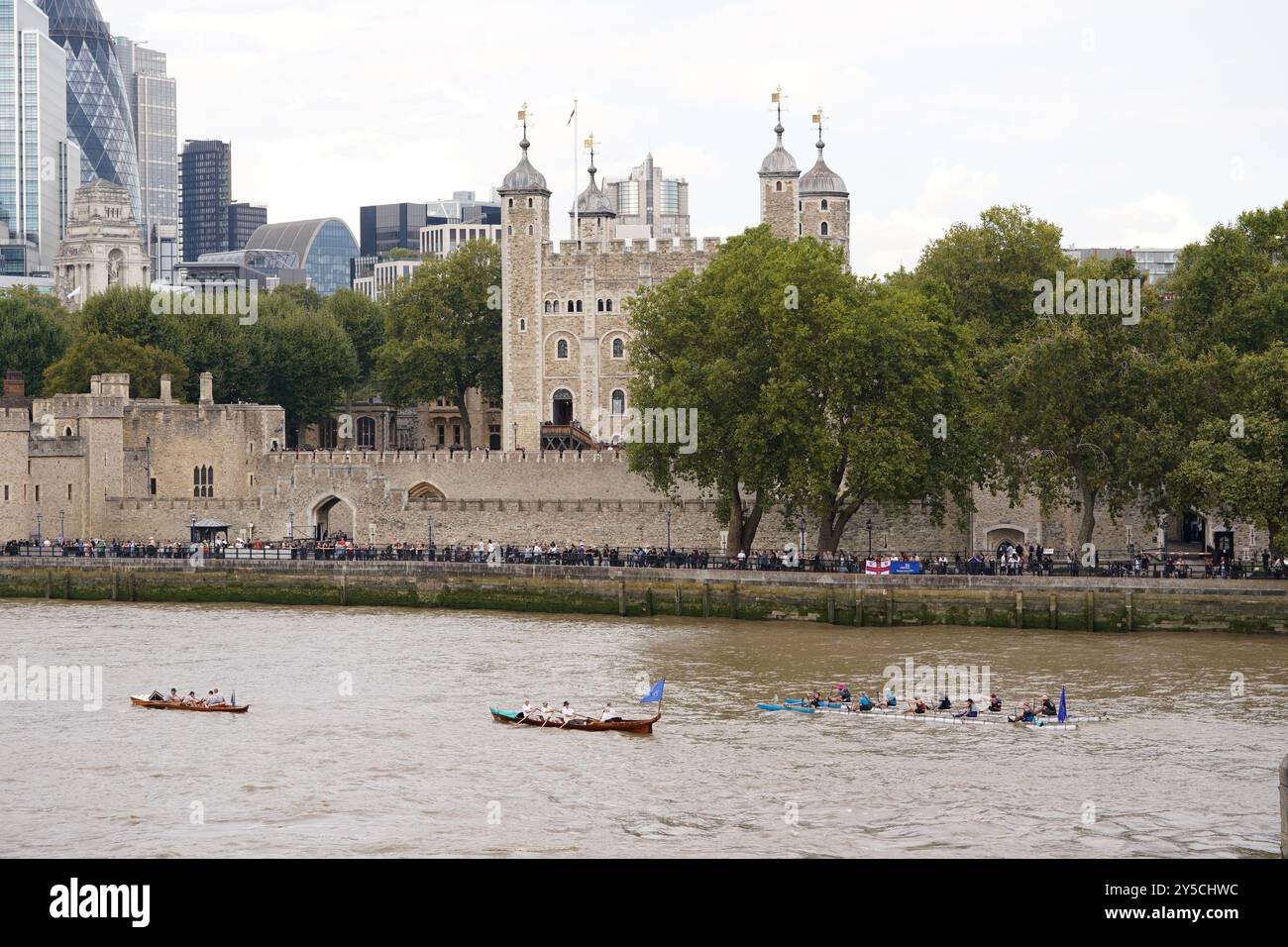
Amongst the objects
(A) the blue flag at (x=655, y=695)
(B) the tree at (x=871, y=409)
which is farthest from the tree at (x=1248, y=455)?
(A) the blue flag at (x=655, y=695)

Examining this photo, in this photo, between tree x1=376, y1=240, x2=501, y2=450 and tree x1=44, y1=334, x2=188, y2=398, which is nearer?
tree x1=44, y1=334, x2=188, y2=398

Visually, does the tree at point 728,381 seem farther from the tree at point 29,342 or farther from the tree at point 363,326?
the tree at point 363,326

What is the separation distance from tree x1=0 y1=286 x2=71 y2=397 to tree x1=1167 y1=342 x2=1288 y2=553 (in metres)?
55.9

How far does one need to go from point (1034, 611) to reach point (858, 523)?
14292 mm

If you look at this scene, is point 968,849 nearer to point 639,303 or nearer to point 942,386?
point 942,386

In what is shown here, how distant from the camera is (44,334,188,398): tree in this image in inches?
3209

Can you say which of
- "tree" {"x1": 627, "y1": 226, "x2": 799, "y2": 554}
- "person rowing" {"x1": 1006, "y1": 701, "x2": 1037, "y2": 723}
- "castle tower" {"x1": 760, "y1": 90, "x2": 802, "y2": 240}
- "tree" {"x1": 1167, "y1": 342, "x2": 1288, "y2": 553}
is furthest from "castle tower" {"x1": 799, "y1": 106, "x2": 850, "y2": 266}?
"person rowing" {"x1": 1006, "y1": 701, "x2": 1037, "y2": 723}

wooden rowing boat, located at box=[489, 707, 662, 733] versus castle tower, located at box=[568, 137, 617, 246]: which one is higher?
castle tower, located at box=[568, 137, 617, 246]

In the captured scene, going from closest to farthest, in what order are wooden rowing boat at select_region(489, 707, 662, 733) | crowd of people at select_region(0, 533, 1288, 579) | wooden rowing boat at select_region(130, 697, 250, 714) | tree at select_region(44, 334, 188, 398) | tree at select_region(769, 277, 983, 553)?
wooden rowing boat at select_region(489, 707, 662, 733), wooden rowing boat at select_region(130, 697, 250, 714), crowd of people at select_region(0, 533, 1288, 579), tree at select_region(769, 277, 983, 553), tree at select_region(44, 334, 188, 398)

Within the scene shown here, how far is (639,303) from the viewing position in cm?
6962

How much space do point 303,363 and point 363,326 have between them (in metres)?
12.4

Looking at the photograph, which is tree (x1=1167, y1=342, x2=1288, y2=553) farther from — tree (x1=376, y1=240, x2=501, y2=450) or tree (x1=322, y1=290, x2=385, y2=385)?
tree (x1=322, y1=290, x2=385, y2=385)

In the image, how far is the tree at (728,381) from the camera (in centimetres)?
6044

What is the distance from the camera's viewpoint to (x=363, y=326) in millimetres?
102938
